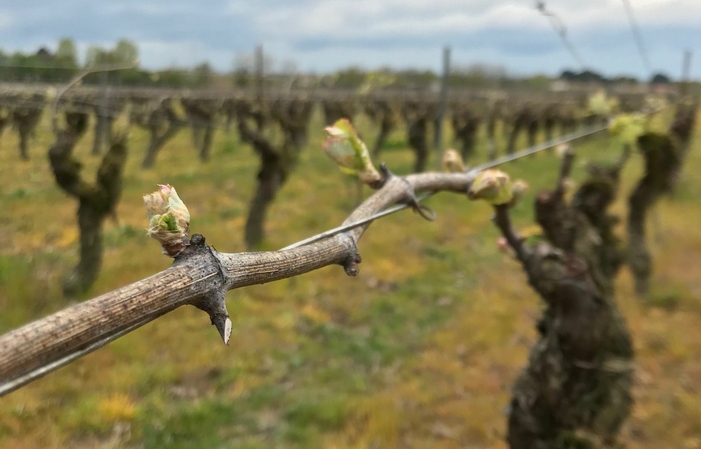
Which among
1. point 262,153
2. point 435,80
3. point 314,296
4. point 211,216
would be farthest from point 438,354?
point 435,80

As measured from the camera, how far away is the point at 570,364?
91.0 inches

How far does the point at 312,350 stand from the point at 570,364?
9.67 feet

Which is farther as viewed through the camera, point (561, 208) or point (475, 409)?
point (475, 409)

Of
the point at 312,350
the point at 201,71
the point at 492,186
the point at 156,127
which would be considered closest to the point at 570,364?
the point at 492,186

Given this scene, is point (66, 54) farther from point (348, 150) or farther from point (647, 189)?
point (647, 189)

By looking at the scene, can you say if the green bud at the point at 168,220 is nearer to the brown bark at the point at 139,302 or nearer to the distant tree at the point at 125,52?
the brown bark at the point at 139,302

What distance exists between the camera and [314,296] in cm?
607

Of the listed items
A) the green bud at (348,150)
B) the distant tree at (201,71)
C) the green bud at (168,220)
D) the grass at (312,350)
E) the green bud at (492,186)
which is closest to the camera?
the green bud at (168,220)

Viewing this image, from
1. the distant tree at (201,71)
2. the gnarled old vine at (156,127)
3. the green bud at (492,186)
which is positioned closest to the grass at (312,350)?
the distant tree at (201,71)

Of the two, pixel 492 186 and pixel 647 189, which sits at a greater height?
pixel 492 186

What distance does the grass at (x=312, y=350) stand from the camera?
12.1 ft

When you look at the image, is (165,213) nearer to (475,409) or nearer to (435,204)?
(475,409)

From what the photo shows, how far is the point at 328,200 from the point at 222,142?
7314mm

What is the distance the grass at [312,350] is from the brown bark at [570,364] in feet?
4.56
